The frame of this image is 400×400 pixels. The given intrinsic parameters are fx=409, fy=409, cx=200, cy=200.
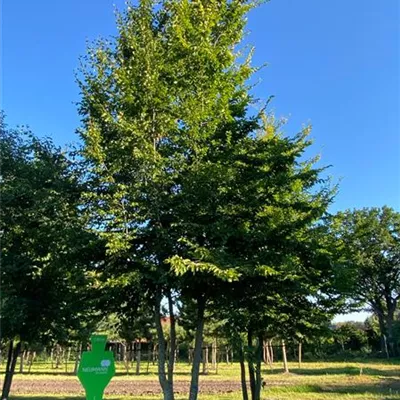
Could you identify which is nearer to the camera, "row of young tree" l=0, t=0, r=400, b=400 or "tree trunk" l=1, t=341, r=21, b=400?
"row of young tree" l=0, t=0, r=400, b=400

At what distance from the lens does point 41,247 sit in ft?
26.2

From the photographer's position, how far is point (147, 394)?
16.6 meters

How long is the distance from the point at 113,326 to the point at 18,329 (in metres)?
2.87

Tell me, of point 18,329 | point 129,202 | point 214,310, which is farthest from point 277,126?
point 18,329

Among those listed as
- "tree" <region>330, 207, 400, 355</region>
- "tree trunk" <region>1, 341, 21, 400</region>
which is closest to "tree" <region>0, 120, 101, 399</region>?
"tree trunk" <region>1, 341, 21, 400</region>

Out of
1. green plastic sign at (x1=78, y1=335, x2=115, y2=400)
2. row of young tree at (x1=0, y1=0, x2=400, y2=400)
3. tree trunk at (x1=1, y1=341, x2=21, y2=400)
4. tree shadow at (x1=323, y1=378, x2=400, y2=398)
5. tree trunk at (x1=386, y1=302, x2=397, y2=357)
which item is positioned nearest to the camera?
green plastic sign at (x1=78, y1=335, x2=115, y2=400)

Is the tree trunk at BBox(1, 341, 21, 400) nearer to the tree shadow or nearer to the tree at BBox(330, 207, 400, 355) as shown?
the tree shadow

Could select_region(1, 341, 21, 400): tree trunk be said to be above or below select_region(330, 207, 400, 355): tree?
below

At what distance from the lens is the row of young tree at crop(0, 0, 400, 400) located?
21.2 feet

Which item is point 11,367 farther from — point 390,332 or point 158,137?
point 390,332

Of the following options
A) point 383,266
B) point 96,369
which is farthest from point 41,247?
point 383,266

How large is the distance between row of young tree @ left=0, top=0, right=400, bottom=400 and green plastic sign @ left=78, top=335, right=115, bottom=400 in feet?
3.01

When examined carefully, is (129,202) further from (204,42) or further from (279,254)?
(204,42)

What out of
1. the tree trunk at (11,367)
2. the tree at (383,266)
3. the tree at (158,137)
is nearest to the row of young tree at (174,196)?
the tree at (158,137)
